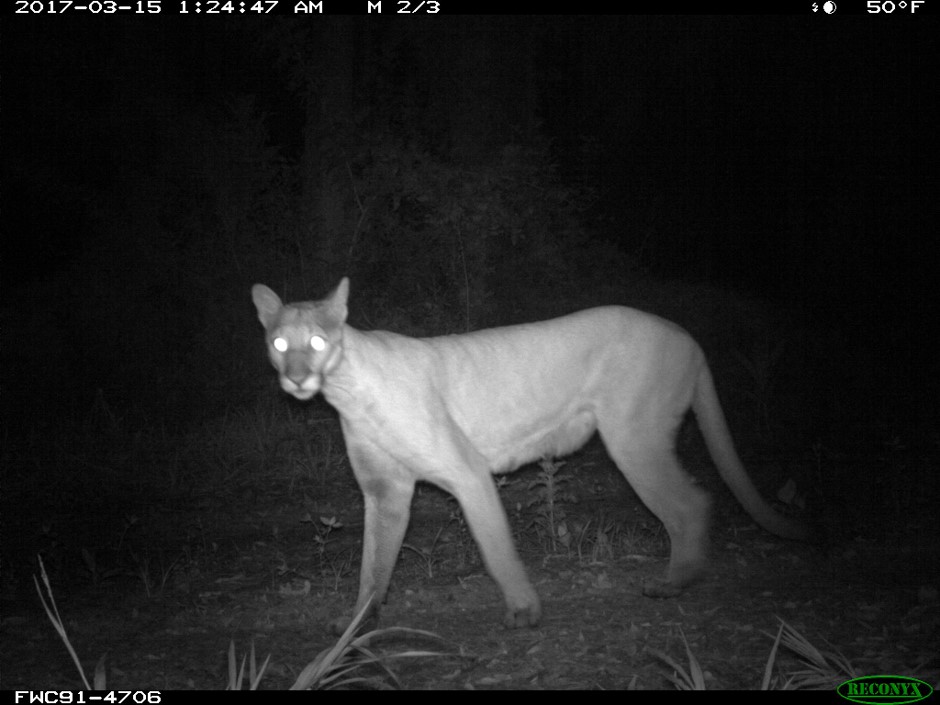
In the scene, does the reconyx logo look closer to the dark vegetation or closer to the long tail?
the dark vegetation

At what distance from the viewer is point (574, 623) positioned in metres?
4.17

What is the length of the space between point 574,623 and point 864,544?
2104 mm

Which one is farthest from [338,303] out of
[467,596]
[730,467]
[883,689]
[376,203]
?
[376,203]

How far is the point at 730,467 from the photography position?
4.77 meters

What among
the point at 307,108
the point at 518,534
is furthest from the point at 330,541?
the point at 307,108

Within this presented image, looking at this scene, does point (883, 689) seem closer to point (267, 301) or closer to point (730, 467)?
point (730, 467)

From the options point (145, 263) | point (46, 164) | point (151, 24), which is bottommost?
point (145, 263)

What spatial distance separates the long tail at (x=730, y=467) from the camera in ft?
15.5

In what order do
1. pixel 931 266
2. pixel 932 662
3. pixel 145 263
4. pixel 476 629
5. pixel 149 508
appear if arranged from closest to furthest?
pixel 932 662 < pixel 476 629 < pixel 149 508 < pixel 145 263 < pixel 931 266

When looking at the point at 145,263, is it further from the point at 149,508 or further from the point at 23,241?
the point at 149,508

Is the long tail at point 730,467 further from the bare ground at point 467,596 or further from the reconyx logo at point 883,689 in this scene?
the reconyx logo at point 883,689

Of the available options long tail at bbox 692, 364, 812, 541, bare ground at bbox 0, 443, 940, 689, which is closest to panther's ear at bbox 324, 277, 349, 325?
bare ground at bbox 0, 443, 940, 689

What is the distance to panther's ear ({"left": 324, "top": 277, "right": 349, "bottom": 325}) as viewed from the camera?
4.16m

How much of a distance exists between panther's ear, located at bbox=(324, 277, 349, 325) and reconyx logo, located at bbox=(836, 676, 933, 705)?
8.49ft
